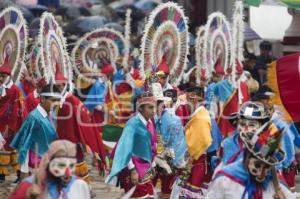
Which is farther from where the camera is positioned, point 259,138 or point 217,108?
point 217,108

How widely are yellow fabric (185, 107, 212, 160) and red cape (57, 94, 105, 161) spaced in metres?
0.99

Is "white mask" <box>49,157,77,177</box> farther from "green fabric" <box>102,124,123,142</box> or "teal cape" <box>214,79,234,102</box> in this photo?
"green fabric" <box>102,124,123,142</box>

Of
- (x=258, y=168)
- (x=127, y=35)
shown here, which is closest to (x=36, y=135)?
(x=258, y=168)

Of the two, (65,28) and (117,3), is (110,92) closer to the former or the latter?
(65,28)

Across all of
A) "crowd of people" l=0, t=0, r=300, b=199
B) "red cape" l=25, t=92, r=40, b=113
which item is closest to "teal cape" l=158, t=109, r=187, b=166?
"crowd of people" l=0, t=0, r=300, b=199

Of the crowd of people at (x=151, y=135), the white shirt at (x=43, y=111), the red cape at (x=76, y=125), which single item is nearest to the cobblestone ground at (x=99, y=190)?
the crowd of people at (x=151, y=135)

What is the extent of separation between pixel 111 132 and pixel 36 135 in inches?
182

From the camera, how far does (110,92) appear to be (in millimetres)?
15211

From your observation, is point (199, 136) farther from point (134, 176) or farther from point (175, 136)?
point (134, 176)

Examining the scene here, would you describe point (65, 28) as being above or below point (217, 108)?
above

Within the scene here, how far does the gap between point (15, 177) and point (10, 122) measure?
4.55ft

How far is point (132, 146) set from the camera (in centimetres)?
870

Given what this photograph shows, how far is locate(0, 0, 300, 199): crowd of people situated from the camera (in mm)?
6199

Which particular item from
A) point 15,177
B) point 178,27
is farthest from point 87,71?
point 178,27
